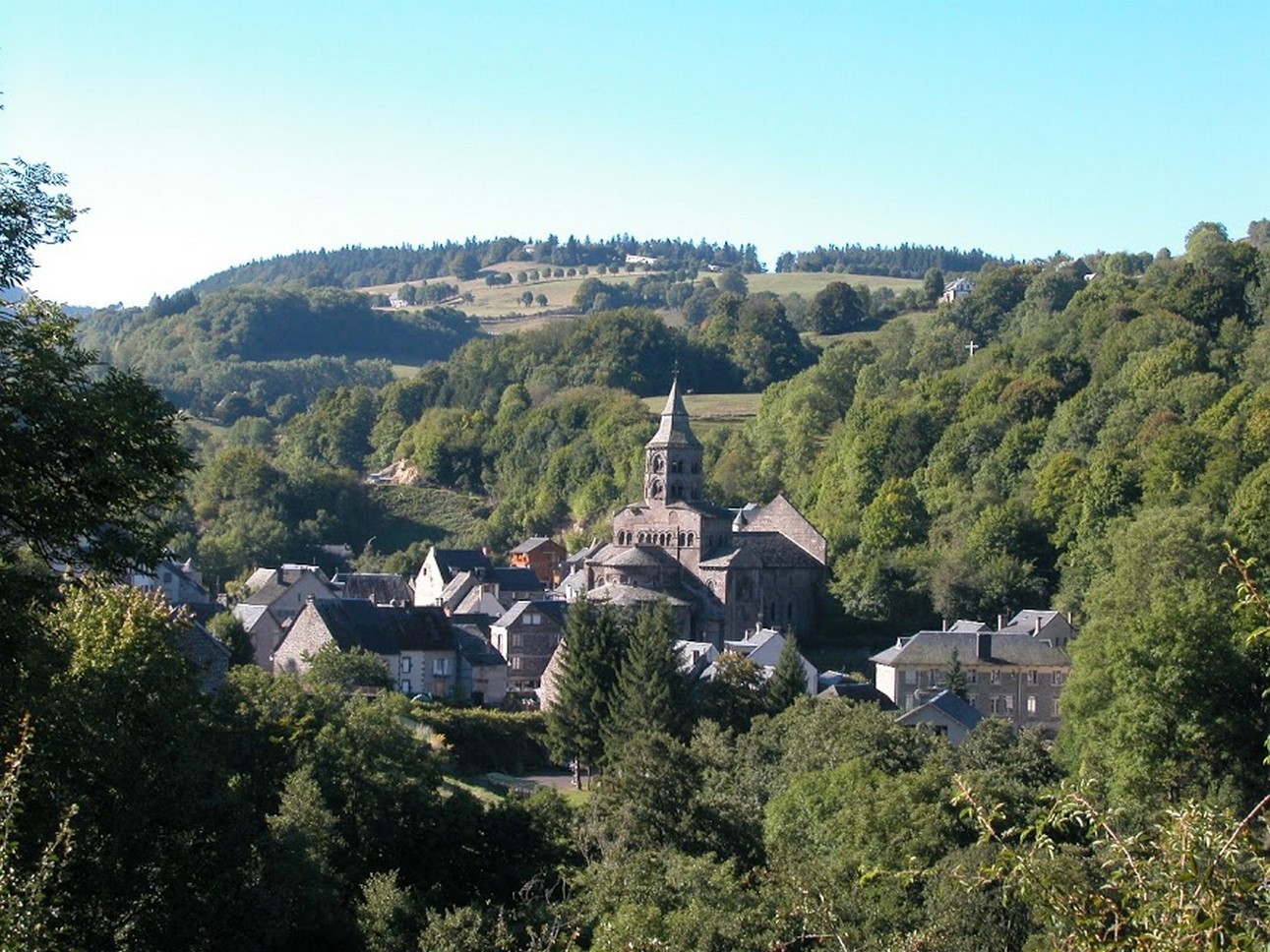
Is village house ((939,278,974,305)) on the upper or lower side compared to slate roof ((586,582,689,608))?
lower

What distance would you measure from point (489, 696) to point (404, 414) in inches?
2637

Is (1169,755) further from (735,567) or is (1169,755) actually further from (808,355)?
(808,355)

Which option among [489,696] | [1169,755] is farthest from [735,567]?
[1169,755]

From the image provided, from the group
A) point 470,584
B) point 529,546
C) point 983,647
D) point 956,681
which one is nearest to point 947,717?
point 956,681

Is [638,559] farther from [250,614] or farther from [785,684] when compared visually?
[785,684]

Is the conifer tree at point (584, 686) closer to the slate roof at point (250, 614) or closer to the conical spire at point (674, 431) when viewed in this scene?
the slate roof at point (250, 614)

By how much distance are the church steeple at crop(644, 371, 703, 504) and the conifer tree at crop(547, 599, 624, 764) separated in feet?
64.6

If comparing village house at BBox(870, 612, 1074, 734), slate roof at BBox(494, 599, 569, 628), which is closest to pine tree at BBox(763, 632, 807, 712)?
village house at BBox(870, 612, 1074, 734)

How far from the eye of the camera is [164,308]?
18625 centimetres

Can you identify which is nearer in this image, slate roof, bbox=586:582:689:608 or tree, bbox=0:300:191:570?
tree, bbox=0:300:191:570

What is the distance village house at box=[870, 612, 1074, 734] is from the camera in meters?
57.0

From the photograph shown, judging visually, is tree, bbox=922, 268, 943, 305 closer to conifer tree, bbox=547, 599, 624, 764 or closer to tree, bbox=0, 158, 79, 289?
conifer tree, bbox=547, 599, 624, 764

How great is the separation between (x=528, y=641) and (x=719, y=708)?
16.0 metres

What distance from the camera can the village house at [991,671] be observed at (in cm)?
5703
